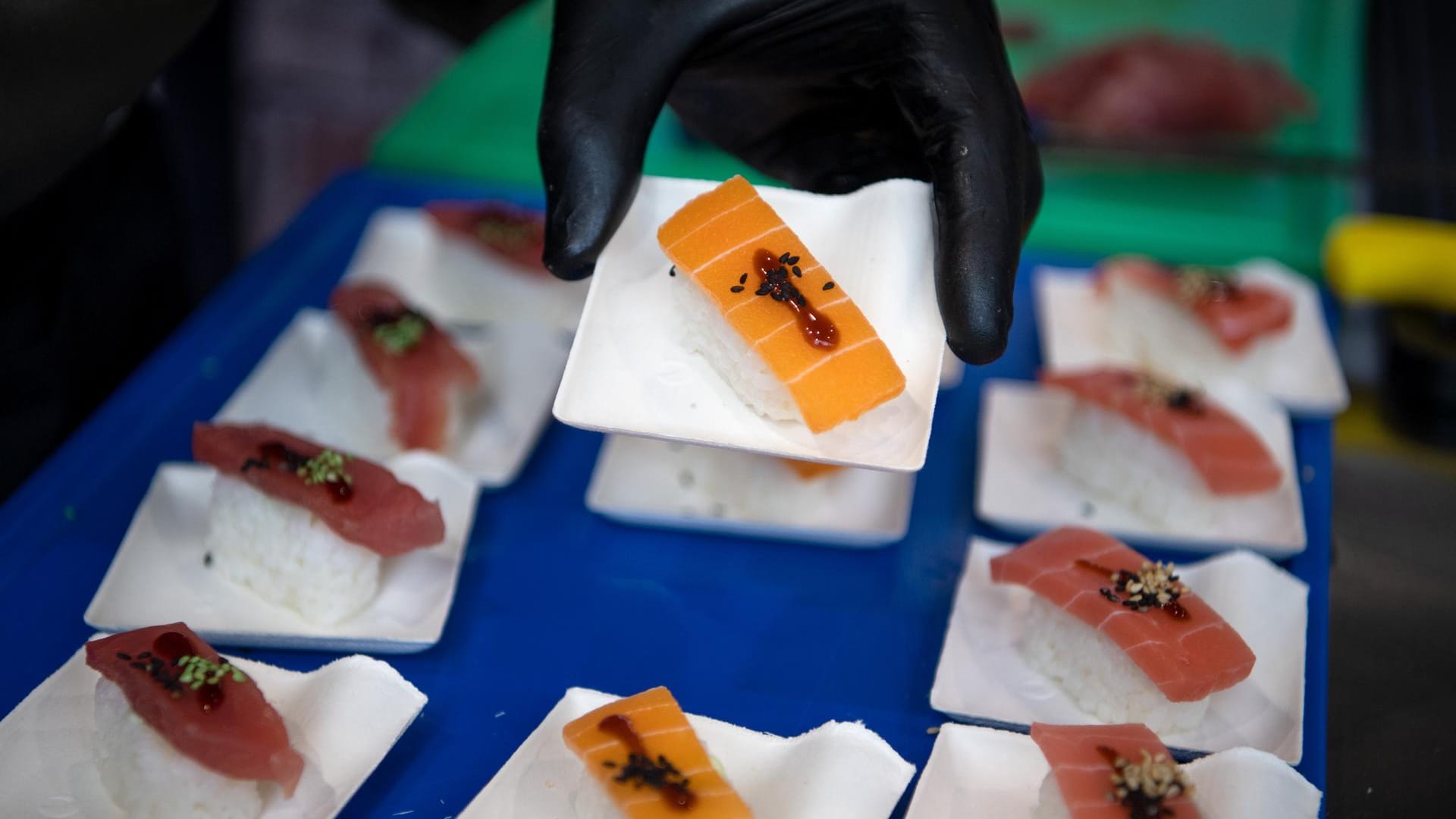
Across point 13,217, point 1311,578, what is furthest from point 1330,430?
point 13,217

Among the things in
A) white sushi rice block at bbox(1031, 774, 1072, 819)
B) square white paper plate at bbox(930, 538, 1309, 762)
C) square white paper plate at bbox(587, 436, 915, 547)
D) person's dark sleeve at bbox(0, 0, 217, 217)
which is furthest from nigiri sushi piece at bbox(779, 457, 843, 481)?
person's dark sleeve at bbox(0, 0, 217, 217)

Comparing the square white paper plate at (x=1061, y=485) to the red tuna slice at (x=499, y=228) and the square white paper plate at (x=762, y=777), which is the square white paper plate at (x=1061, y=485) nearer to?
the square white paper plate at (x=762, y=777)

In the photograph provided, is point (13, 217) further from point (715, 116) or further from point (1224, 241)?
point (1224, 241)

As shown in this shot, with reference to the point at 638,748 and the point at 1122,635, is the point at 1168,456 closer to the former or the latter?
the point at 1122,635

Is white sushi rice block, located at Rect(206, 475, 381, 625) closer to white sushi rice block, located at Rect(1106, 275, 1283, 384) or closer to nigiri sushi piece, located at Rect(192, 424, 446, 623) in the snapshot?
nigiri sushi piece, located at Rect(192, 424, 446, 623)

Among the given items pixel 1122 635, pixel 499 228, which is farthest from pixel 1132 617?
pixel 499 228

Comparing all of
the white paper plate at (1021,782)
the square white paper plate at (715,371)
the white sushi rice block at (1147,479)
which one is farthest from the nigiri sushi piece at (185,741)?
the white sushi rice block at (1147,479)

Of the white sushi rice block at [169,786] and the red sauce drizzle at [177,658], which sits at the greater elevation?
the red sauce drizzle at [177,658]

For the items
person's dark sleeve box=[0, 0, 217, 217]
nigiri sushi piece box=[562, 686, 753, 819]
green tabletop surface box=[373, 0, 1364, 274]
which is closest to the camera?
nigiri sushi piece box=[562, 686, 753, 819]
